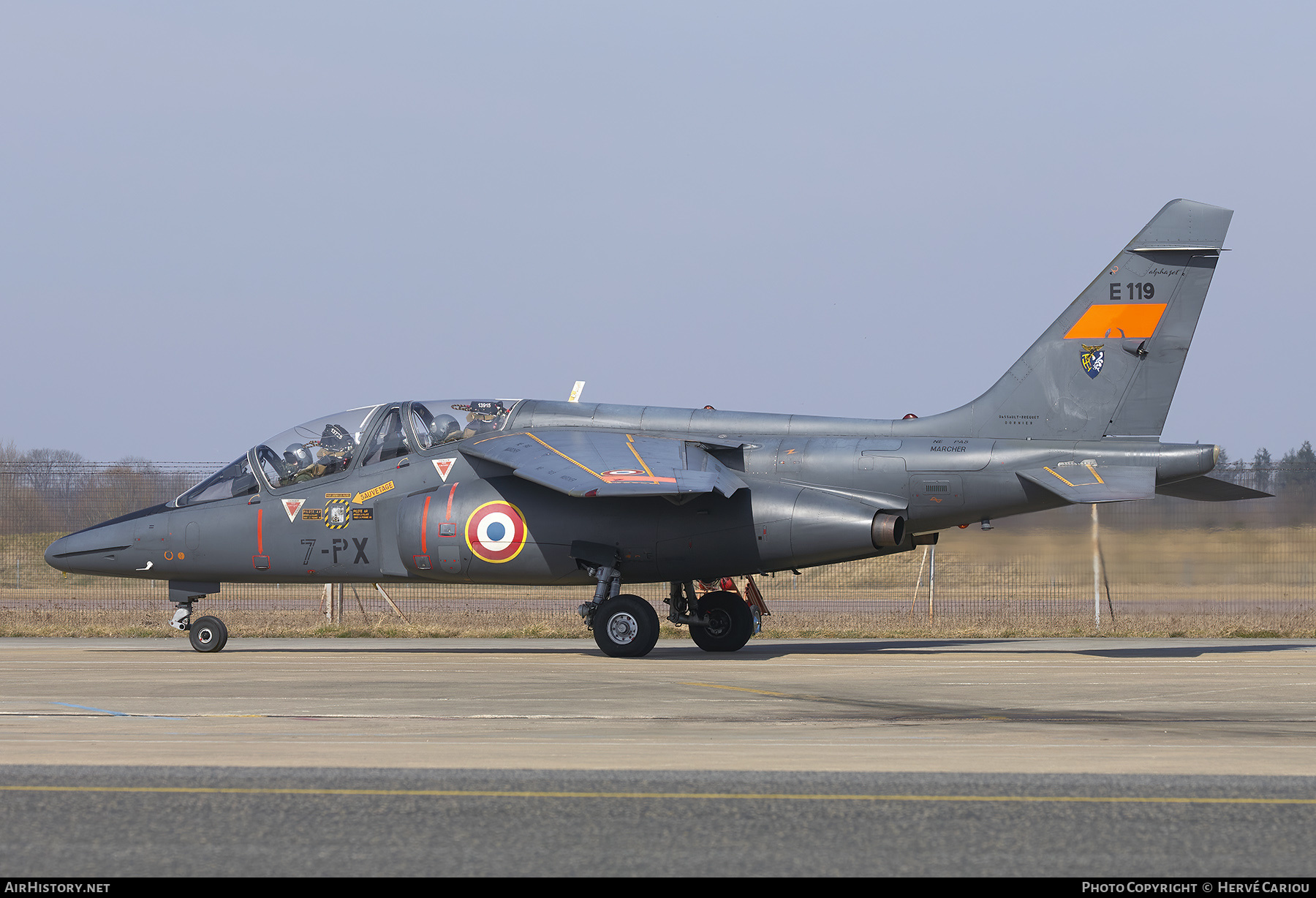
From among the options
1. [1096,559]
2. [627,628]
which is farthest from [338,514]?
[1096,559]

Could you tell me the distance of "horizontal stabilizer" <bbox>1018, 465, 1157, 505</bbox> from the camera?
53.8ft

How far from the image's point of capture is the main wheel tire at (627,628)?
17203 mm

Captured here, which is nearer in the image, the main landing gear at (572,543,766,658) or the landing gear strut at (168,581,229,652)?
the main landing gear at (572,543,766,658)

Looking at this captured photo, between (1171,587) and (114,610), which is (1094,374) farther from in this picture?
(114,610)

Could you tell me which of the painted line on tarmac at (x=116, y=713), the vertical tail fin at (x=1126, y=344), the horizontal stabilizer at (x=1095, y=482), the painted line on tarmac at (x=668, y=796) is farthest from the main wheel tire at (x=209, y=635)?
the painted line on tarmac at (x=668, y=796)

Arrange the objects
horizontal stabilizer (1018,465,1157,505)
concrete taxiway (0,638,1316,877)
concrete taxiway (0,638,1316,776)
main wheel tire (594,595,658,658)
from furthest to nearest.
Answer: main wheel tire (594,595,658,658) → horizontal stabilizer (1018,465,1157,505) → concrete taxiway (0,638,1316,776) → concrete taxiway (0,638,1316,877)

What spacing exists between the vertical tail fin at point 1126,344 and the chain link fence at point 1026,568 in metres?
4.71

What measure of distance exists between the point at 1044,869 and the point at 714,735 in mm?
4501

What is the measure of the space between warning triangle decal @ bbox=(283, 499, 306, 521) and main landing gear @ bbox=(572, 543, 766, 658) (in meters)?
4.13

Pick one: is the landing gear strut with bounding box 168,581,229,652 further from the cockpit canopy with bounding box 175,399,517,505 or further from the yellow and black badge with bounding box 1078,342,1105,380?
the yellow and black badge with bounding box 1078,342,1105,380

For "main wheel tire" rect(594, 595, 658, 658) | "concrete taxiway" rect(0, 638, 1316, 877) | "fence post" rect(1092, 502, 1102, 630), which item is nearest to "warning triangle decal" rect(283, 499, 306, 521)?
"concrete taxiway" rect(0, 638, 1316, 877)

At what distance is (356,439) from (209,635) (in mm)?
3525

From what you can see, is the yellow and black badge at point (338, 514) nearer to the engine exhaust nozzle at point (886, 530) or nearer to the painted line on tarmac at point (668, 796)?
the engine exhaust nozzle at point (886, 530)

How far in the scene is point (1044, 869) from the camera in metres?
5.17
